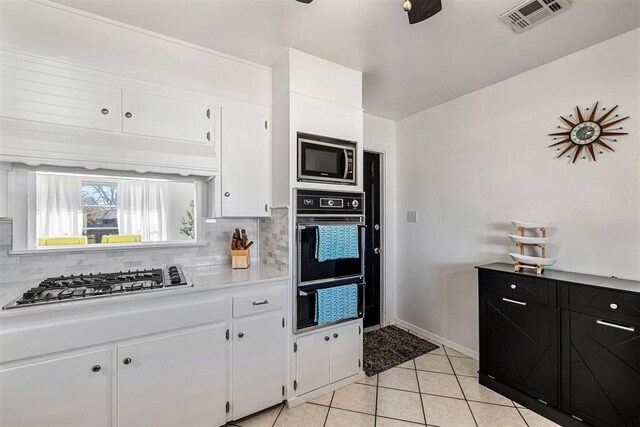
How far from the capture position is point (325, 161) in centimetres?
221

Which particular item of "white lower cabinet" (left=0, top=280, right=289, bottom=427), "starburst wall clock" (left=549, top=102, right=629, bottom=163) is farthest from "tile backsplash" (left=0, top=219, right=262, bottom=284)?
"starburst wall clock" (left=549, top=102, right=629, bottom=163)

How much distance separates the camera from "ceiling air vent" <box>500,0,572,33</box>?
1.59 metres

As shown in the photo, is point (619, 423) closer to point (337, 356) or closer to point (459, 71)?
point (337, 356)

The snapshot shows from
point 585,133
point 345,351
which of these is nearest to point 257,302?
point 345,351

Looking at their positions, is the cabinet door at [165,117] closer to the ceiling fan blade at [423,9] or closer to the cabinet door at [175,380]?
the cabinet door at [175,380]

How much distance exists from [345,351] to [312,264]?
31.6 inches

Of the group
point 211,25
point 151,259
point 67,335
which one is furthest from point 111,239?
point 211,25

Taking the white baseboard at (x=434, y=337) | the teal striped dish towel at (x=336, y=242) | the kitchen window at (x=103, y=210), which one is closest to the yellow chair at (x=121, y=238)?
the kitchen window at (x=103, y=210)

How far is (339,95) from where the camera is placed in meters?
2.29

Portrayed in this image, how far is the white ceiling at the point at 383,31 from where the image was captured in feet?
5.40

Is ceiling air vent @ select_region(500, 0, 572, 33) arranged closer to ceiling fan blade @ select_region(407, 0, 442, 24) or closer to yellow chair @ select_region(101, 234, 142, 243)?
ceiling fan blade @ select_region(407, 0, 442, 24)

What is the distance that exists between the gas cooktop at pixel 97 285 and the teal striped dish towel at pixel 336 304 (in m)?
0.95

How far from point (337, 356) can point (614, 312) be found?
178cm

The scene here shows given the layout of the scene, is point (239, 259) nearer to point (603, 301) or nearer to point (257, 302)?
point (257, 302)
